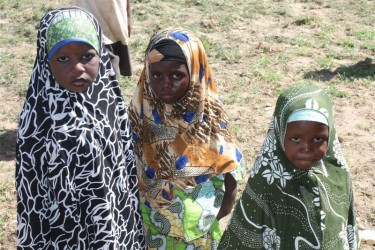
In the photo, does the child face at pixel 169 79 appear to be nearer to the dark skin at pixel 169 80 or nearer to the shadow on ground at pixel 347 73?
the dark skin at pixel 169 80

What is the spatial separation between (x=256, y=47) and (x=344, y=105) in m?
1.72

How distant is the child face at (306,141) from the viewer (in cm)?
246

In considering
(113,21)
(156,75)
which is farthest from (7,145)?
(156,75)

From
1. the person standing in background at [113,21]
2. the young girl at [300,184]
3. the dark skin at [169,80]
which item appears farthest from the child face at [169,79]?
the person standing in background at [113,21]

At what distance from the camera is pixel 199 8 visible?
8.74 metres

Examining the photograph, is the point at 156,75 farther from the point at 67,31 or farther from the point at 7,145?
the point at 7,145

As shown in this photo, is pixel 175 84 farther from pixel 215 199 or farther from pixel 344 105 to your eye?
pixel 344 105

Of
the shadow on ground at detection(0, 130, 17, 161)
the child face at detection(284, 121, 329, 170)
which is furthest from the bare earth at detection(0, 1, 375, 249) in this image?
the child face at detection(284, 121, 329, 170)

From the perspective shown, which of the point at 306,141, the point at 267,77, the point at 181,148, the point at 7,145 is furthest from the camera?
the point at 267,77

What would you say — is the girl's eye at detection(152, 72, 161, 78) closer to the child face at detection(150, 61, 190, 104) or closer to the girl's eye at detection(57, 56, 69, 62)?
the child face at detection(150, 61, 190, 104)

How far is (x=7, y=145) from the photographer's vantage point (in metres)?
5.43

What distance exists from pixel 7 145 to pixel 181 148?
2889mm

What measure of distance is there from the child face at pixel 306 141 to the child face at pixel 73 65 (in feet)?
2.89

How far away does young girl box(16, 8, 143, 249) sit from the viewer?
2553 mm
